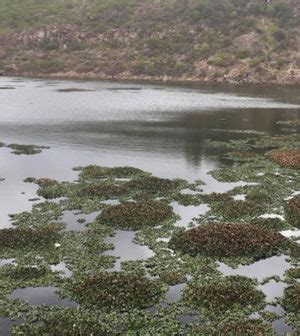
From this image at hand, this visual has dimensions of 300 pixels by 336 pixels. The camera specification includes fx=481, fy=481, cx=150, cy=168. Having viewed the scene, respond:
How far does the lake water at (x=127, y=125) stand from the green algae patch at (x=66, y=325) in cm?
695

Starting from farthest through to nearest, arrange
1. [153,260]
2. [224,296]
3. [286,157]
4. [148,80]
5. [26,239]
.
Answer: [148,80]
[286,157]
[26,239]
[153,260]
[224,296]

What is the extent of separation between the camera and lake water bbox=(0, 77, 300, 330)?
150 feet

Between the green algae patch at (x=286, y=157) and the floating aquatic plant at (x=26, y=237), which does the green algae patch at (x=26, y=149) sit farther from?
the green algae patch at (x=286, y=157)

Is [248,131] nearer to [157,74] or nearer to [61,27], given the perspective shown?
[157,74]

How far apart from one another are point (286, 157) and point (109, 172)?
18606 millimetres

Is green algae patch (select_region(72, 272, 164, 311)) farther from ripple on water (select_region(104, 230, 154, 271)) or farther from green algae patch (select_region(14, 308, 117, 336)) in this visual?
ripple on water (select_region(104, 230, 154, 271))

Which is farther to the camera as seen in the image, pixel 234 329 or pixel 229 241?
pixel 229 241

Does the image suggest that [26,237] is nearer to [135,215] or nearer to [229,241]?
[135,215]

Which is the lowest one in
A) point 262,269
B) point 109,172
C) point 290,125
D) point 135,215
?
point 262,269

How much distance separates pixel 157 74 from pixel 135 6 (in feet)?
186

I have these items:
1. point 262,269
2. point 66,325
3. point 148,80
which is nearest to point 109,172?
point 262,269

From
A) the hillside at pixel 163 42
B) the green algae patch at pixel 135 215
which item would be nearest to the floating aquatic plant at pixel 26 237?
the green algae patch at pixel 135 215

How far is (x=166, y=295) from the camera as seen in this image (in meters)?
23.8

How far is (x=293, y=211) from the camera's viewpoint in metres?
34.7
